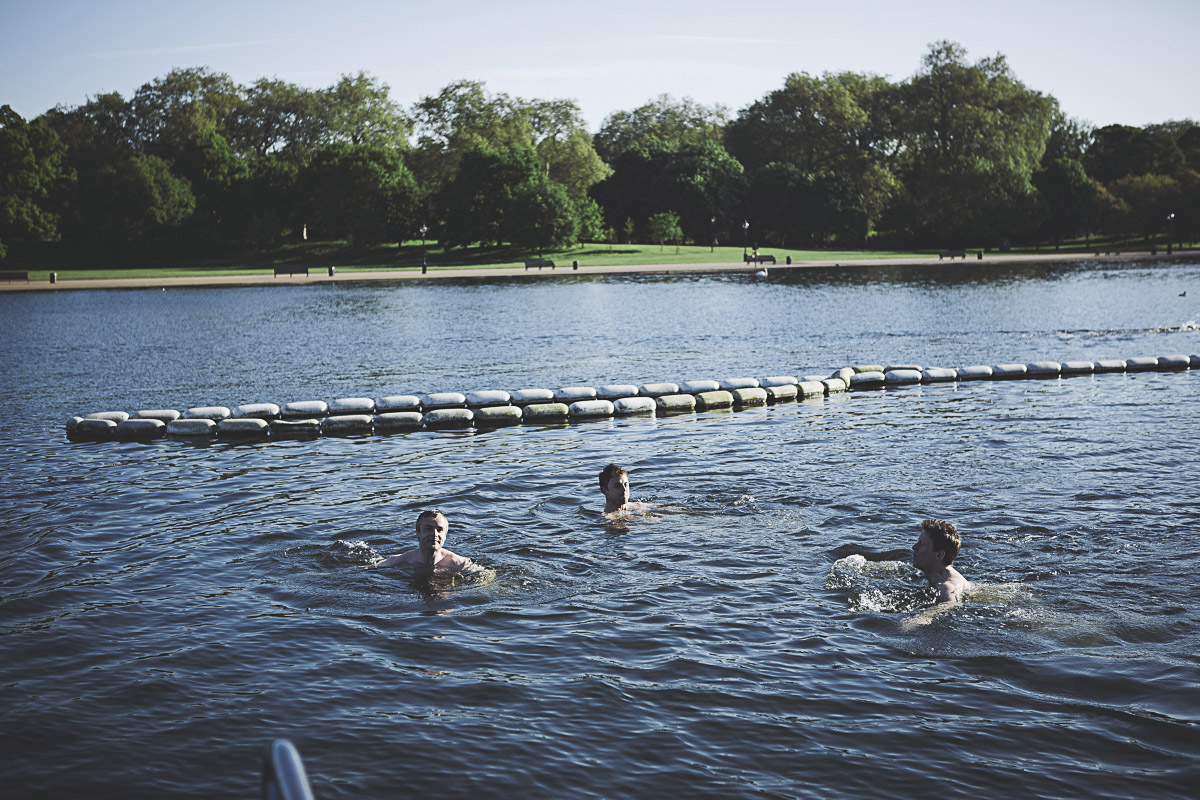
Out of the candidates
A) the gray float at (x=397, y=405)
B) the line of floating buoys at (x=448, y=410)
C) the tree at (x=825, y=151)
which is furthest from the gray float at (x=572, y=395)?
the tree at (x=825, y=151)

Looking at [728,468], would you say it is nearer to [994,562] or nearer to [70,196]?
[994,562]

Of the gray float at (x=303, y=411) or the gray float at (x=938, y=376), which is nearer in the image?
the gray float at (x=303, y=411)

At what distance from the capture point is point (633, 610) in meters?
10.3

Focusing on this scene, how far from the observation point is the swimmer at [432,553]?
433 inches

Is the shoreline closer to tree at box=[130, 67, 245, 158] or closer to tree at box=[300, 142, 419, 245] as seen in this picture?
tree at box=[300, 142, 419, 245]

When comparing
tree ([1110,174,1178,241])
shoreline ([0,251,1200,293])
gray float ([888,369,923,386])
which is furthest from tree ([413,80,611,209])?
gray float ([888,369,923,386])

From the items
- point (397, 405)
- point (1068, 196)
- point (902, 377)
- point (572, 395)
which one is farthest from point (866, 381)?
point (1068, 196)

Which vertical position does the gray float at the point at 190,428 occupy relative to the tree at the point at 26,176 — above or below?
below

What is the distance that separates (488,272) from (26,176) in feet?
143

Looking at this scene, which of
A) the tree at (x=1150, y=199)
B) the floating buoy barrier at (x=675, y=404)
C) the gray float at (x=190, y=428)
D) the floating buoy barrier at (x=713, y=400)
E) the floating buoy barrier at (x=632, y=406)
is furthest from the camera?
the tree at (x=1150, y=199)

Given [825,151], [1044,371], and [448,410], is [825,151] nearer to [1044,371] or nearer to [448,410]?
[1044,371]

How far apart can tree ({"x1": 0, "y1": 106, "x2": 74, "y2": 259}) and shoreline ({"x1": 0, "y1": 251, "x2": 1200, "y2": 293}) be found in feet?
47.2

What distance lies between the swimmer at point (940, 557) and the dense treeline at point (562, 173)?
274ft

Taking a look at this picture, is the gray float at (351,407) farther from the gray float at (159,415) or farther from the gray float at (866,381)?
the gray float at (866,381)
